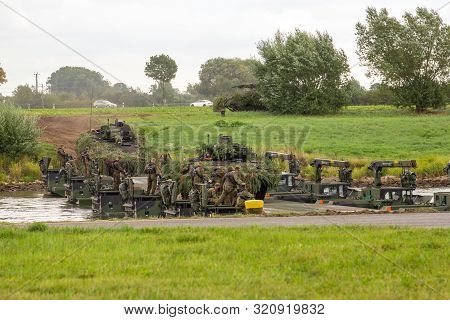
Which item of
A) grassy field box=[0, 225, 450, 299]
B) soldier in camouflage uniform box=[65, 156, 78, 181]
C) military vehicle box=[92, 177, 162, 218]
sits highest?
soldier in camouflage uniform box=[65, 156, 78, 181]

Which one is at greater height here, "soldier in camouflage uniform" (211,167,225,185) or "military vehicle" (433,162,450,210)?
"soldier in camouflage uniform" (211,167,225,185)

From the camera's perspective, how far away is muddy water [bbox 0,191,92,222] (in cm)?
3290

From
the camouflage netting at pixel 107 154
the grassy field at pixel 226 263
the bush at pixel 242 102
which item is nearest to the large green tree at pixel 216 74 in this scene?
the bush at pixel 242 102

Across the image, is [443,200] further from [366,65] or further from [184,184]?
[366,65]

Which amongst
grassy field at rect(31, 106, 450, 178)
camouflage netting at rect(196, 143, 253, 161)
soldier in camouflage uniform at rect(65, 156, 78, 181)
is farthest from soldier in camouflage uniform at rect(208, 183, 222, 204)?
grassy field at rect(31, 106, 450, 178)

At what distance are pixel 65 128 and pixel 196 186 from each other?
1683 inches

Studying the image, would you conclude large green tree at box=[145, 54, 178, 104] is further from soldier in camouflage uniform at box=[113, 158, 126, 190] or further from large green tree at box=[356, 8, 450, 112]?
soldier in camouflage uniform at box=[113, 158, 126, 190]

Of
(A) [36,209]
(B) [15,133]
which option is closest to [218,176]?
(A) [36,209]

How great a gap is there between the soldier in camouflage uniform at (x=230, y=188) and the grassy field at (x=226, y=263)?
263 inches

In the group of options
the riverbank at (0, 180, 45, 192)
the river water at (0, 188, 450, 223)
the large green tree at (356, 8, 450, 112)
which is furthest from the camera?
the large green tree at (356, 8, 450, 112)

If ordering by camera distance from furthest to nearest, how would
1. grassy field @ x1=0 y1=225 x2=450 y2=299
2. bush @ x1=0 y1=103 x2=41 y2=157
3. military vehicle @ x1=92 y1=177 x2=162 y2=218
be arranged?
bush @ x1=0 y1=103 x2=41 y2=157 < military vehicle @ x1=92 y1=177 x2=162 y2=218 < grassy field @ x1=0 y1=225 x2=450 y2=299

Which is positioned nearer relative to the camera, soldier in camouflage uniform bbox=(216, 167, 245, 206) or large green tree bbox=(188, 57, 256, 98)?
soldier in camouflage uniform bbox=(216, 167, 245, 206)

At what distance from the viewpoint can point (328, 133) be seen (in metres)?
62.7

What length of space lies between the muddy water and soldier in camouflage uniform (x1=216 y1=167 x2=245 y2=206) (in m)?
5.74
